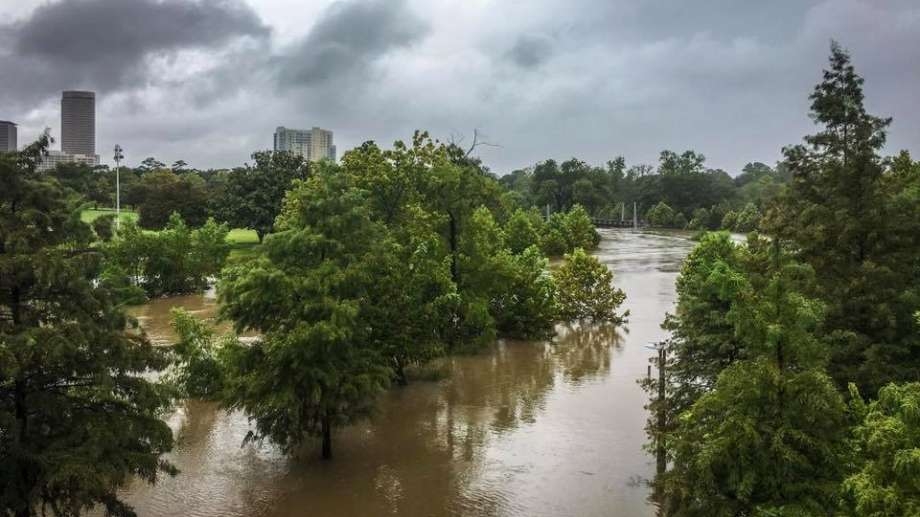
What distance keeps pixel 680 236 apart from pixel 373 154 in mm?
81962

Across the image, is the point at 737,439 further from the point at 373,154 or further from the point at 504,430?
the point at 373,154

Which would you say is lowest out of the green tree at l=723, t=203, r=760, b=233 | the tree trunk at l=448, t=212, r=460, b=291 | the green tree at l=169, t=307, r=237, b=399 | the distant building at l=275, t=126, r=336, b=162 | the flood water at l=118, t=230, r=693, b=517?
the flood water at l=118, t=230, r=693, b=517

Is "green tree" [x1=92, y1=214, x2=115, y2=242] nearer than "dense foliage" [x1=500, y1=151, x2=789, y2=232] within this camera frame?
Yes

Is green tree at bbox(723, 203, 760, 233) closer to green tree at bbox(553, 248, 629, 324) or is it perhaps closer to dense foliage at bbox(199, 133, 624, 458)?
green tree at bbox(553, 248, 629, 324)

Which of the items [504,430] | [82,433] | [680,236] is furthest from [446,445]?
[680,236]

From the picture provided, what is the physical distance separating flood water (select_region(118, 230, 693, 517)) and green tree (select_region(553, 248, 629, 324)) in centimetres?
793

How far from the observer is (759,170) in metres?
198

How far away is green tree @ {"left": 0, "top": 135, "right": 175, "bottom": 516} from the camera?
32.1 ft

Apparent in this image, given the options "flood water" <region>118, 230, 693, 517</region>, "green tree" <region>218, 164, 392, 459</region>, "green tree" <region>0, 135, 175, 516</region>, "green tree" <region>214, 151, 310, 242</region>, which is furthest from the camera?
"green tree" <region>214, 151, 310, 242</region>

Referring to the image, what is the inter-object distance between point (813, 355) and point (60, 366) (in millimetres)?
10761

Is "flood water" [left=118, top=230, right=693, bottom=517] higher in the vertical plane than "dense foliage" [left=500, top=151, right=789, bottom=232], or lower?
lower

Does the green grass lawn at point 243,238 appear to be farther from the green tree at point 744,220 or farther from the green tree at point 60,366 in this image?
the green tree at point 744,220

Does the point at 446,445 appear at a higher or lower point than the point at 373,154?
lower

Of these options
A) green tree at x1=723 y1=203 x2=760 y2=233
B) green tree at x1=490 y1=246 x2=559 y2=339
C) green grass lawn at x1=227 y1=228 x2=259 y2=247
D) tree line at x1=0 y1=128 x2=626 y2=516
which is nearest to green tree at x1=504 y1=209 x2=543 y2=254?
tree line at x1=0 y1=128 x2=626 y2=516
